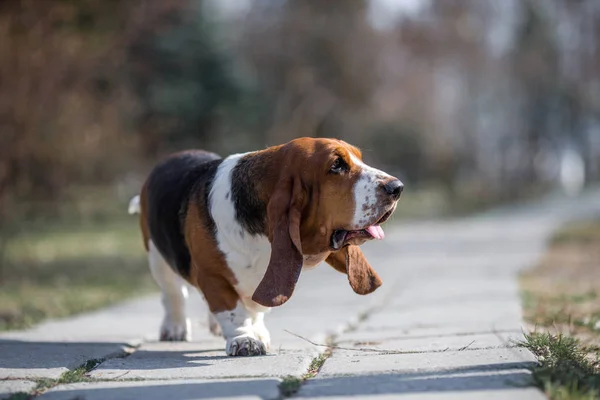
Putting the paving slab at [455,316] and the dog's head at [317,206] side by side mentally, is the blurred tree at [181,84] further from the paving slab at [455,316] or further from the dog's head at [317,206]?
the dog's head at [317,206]

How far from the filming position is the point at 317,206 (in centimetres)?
502

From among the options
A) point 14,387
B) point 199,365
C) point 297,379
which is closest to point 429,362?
point 297,379

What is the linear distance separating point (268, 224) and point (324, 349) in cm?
76

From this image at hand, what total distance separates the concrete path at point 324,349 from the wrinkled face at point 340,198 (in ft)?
2.01

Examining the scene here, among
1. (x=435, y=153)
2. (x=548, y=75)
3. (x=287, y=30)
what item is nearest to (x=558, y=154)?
(x=548, y=75)

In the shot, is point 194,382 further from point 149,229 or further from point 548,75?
point 548,75

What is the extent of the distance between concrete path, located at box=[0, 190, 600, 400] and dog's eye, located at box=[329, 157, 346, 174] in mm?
947

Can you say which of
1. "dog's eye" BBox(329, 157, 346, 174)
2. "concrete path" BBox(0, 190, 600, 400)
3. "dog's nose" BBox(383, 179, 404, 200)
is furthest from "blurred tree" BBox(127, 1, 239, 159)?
"dog's nose" BBox(383, 179, 404, 200)

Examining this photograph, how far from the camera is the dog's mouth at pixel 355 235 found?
502cm

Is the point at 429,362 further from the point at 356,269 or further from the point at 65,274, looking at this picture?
the point at 65,274

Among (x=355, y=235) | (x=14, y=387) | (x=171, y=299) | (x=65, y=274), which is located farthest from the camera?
(x=65, y=274)

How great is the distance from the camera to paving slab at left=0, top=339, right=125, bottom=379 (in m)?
4.51

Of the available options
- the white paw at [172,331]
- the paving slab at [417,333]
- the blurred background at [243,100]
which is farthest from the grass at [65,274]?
the paving slab at [417,333]

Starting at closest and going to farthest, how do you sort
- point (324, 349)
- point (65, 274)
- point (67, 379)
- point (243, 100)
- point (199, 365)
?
point (67, 379), point (199, 365), point (324, 349), point (65, 274), point (243, 100)
